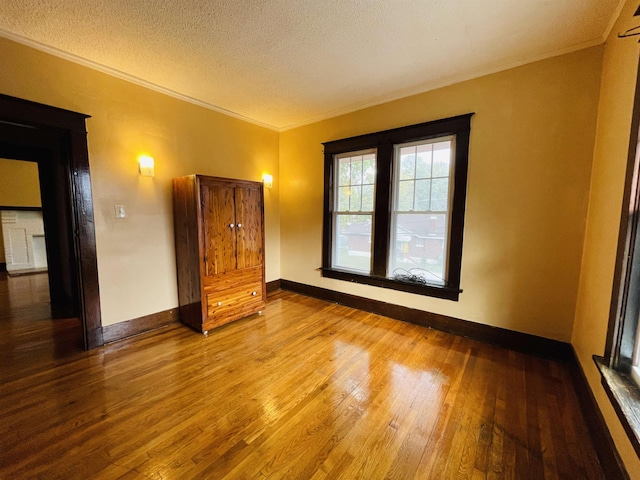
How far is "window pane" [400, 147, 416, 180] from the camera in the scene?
3.07 meters

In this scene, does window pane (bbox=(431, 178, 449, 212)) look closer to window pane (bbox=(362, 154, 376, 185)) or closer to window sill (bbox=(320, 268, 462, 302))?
window pane (bbox=(362, 154, 376, 185))

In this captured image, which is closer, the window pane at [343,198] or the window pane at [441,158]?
the window pane at [441,158]

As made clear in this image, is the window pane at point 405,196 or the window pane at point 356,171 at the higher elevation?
the window pane at point 356,171

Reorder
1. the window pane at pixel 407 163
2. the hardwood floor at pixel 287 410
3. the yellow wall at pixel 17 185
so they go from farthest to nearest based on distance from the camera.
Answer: the yellow wall at pixel 17 185
the window pane at pixel 407 163
the hardwood floor at pixel 287 410

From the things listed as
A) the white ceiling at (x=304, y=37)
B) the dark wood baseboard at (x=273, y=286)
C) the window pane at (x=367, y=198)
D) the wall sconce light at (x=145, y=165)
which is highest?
the white ceiling at (x=304, y=37)

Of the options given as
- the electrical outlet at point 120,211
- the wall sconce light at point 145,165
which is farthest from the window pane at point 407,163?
the electrical outlet at point 120,211

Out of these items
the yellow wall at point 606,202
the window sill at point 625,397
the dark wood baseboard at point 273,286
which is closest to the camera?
the window sill at point 625,397

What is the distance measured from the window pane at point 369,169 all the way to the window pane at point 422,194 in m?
0.61

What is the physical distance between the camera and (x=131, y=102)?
8.74ft

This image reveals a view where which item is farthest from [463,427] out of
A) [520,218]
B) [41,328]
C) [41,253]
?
[41,253]

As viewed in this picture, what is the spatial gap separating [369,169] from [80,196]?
10.4ft

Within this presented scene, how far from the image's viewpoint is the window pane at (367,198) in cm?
344

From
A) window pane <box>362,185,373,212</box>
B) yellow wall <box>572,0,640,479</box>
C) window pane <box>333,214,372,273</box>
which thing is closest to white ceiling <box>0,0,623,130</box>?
yellow wall <box>572,0,640,479</box>

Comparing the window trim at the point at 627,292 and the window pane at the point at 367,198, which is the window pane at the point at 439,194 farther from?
the window trim at the point at 627,292
